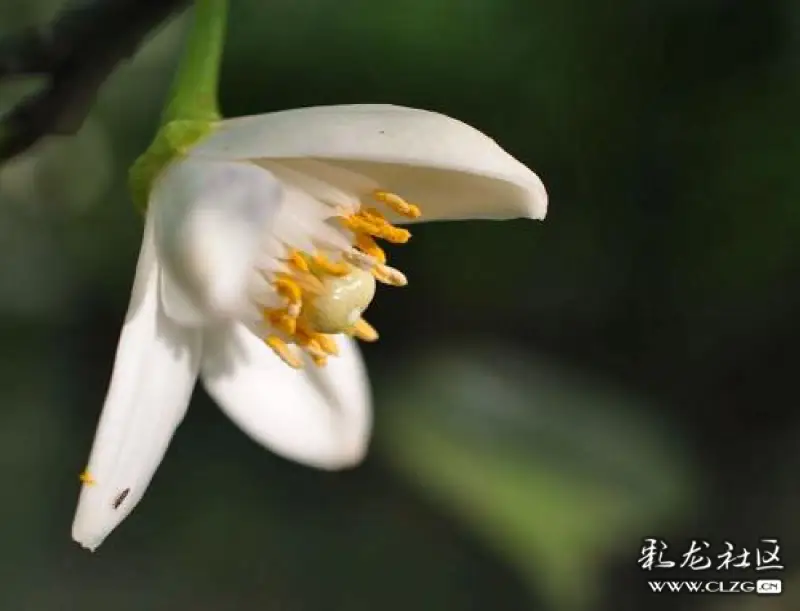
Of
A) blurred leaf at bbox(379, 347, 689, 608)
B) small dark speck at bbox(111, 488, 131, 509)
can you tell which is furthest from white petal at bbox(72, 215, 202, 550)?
blurred leaf at bbox(379, 347, 689, 608)

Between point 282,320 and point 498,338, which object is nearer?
point 282,320

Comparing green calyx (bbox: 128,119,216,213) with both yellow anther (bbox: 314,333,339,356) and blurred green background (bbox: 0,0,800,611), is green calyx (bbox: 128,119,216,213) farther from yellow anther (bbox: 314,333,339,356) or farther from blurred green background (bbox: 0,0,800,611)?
blurred green background (bbox: 0,0,800,611)

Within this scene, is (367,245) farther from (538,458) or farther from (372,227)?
(538,458)

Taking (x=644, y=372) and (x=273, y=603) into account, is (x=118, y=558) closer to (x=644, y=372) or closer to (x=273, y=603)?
(x=273, y=603)

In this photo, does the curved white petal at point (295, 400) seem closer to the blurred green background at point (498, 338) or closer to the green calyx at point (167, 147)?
the green calyx at point (167, 147)

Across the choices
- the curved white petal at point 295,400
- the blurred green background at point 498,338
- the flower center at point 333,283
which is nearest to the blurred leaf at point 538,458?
the blurred green background at point 498,338

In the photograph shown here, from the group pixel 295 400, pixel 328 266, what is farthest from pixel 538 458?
pixel 328 266

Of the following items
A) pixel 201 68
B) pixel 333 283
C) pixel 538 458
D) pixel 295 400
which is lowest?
pixel 538 458
